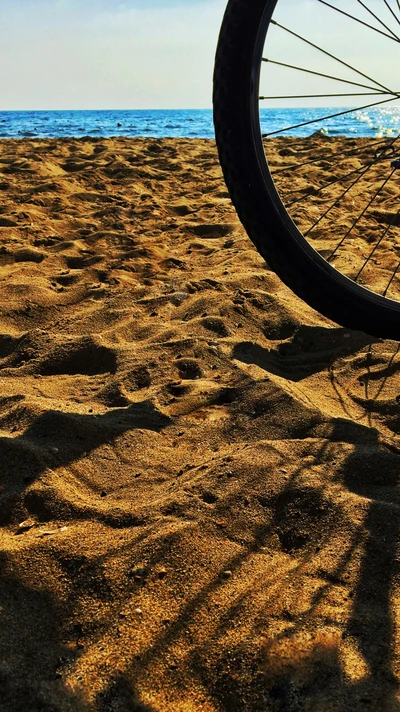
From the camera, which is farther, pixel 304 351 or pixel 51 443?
pixel 304 351

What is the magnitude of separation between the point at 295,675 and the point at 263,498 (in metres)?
0.50

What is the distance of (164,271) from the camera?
326 centimetres

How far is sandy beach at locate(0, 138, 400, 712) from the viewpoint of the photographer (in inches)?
41.3

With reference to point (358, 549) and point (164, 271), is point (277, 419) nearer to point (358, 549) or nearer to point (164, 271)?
point (358, 549)

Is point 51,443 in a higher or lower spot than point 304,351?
lower

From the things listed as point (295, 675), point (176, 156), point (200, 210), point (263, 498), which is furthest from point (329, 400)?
point (176, 156)

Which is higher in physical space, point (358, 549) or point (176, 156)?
point (176, 156)

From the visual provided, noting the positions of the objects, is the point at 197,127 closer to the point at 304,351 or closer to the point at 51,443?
the point at 304,351

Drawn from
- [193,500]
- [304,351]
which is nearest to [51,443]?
[193,500]

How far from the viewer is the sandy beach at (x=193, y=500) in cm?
105

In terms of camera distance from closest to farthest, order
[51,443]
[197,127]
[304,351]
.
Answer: [51,443] < [304,351] < [197,127]

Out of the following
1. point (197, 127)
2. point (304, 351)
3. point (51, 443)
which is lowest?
point (51, 443)

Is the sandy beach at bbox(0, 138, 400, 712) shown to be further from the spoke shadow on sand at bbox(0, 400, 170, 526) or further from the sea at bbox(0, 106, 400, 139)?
the sea at bbox(0, 106, 400, 139)

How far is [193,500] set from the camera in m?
1.46
